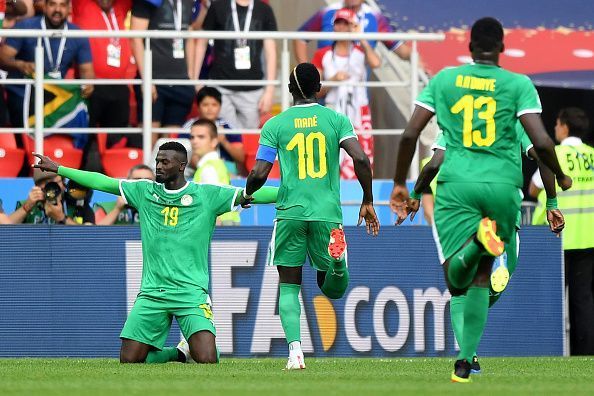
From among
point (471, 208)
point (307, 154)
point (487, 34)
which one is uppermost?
point (487, 34)

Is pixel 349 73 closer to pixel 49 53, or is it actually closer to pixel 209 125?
pixel 209 125

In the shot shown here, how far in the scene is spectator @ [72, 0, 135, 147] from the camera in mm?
16484

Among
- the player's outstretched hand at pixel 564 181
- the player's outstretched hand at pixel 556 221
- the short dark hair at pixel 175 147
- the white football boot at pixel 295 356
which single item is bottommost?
the white football boot at pixel 295 356

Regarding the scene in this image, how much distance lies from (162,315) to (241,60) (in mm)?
4574

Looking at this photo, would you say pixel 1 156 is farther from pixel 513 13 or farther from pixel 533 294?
pixel 513 13

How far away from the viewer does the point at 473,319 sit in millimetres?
9547

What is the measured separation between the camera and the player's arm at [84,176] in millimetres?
11891

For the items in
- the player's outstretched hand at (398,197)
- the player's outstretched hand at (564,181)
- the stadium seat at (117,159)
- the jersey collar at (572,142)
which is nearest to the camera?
the player's outstretched hand at (398,197)

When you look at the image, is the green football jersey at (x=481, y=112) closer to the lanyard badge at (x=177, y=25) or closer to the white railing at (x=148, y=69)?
the white railing at (x=148, y=69)

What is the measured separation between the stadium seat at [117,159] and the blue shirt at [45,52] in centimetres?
81

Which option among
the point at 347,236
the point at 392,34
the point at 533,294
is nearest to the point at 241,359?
the point at 347,236

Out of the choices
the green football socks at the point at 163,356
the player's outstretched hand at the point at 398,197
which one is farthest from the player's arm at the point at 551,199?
the green football socks at the point at 163,356

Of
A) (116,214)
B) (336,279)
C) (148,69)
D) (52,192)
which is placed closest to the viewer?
(336,279)

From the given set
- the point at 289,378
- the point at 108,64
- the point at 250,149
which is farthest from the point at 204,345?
the point at 108,64
